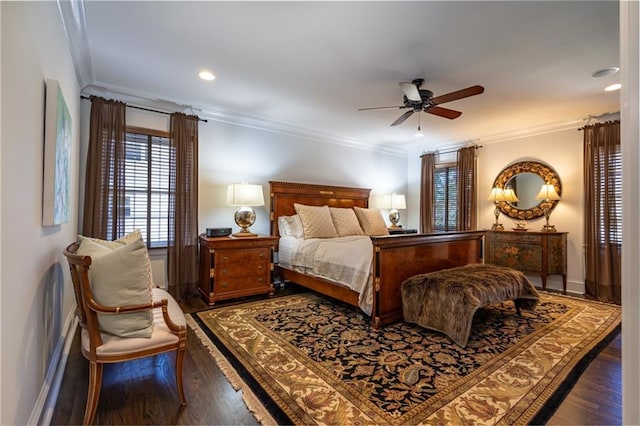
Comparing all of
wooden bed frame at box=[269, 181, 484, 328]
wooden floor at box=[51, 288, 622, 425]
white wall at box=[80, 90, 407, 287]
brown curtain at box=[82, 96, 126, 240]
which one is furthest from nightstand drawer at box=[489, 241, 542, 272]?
brown curtain at box=[82, 96, 126, 240]

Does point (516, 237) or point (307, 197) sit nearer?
point (516, 237)

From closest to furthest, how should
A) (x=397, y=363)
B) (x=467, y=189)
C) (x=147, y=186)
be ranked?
(x=397, y=363), (x=147, y=186), (x=467, y=189)

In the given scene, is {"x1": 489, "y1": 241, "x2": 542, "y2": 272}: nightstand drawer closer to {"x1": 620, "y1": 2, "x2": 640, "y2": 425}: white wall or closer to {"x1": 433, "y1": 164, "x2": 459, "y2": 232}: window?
{"x1": 433, "y1": 164, "x2": 459, "y2": 232}: window

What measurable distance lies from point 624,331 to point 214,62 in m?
3.34

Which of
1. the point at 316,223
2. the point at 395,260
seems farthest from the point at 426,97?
the point at 316,223

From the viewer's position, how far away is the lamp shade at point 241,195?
409 centimetres

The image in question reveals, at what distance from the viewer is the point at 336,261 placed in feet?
11.2

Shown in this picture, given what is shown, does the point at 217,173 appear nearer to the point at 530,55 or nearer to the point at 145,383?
the point at 145,383

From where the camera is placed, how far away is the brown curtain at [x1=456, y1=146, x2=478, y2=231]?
218 inches

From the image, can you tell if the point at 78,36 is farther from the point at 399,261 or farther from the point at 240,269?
the point at 399,261

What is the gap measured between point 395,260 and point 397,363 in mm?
1018

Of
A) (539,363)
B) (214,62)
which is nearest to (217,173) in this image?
(214,62)

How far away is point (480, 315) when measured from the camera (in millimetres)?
3402

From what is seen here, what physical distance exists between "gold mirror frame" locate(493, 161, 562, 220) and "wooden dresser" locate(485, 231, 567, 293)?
0.57 metres
